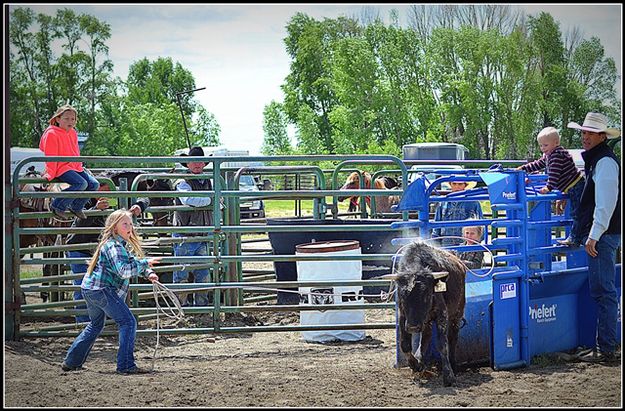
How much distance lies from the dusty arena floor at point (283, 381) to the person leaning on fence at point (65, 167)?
147 cm

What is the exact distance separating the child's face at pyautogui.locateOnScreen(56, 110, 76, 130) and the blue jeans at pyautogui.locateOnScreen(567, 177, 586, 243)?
202 inches

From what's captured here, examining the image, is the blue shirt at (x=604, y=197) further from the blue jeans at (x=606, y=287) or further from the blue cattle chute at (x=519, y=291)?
the blue cattle chute at (x=519, y=291)

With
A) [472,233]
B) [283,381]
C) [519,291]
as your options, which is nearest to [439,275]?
[519,291]

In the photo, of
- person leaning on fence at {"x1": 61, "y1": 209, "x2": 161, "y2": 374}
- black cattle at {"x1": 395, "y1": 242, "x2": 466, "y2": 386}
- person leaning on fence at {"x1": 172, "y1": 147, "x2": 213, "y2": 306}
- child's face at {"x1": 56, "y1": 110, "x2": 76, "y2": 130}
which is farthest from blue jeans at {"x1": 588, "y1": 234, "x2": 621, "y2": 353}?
child's face at {"x1": 56, "y1": 110, "x2": 76, "y2": 130}

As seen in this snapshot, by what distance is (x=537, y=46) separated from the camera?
47.2 m

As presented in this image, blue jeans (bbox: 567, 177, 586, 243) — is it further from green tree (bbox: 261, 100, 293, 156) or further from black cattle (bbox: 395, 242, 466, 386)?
green tree (bbox: 261, 100, 293, 156)

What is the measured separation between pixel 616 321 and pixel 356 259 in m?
2.62

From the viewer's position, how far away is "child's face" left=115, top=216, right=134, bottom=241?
7078 millimetres

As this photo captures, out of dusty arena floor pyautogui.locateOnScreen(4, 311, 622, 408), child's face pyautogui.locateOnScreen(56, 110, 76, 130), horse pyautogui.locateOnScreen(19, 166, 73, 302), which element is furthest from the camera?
horse pyautogui.locateOnScreen(19, 166, 73, 302)

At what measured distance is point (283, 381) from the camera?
673 centimetres

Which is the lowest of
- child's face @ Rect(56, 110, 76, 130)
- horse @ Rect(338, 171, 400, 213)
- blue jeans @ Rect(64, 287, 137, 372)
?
blue jeans @ Rect(64, 287, 137, 372)

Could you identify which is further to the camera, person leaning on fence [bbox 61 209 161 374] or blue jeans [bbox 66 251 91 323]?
blue jeans [bbox 66 251 91 323]

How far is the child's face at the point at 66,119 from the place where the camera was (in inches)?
350

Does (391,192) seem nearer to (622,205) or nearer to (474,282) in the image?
(474,282)
